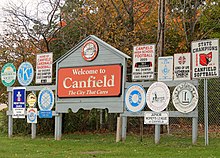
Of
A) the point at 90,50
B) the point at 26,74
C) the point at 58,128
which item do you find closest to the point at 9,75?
the point at 26,74

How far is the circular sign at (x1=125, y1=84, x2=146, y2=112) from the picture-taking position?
54.3ft

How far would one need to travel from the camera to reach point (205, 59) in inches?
590

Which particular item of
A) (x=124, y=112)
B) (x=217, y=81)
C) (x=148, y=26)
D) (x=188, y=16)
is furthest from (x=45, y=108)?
(x=188, y=16)

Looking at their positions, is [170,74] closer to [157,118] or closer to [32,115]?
[157,118]

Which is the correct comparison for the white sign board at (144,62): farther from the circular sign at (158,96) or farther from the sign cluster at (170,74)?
the circular sign at (158,96)

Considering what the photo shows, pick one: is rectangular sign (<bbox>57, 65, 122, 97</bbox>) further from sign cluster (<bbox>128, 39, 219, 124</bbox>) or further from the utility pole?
the utility pole

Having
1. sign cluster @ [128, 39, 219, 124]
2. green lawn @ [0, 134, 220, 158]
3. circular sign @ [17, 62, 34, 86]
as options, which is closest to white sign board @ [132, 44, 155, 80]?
sign cluster @ [128, 39, 219, 124]

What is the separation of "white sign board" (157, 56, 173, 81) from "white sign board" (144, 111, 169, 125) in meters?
1.23

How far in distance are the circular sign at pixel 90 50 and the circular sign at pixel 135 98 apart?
6.95 ft

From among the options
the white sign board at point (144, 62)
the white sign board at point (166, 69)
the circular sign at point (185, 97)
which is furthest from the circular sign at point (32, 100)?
the circular sign at point (185, 97)

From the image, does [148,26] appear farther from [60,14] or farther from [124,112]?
[124,112]

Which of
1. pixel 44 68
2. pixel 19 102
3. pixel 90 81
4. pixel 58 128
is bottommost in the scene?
pixel 58 128

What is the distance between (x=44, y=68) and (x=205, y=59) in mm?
7401

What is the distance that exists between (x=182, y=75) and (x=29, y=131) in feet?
31.7
